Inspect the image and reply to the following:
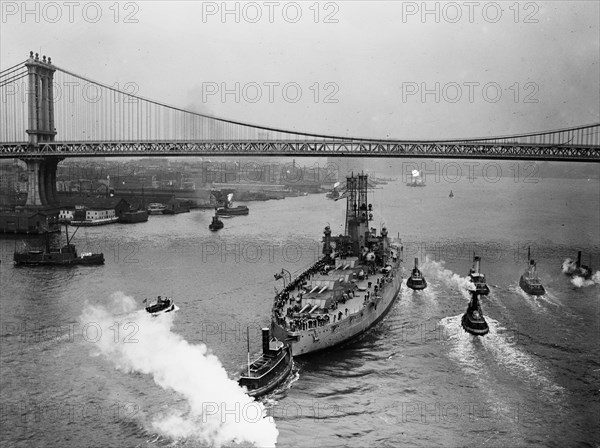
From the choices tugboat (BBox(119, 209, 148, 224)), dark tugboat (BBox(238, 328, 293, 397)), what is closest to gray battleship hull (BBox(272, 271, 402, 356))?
dark tugboat (BBox(238, 328, 293, 397))

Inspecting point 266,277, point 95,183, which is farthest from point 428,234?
point 95,183

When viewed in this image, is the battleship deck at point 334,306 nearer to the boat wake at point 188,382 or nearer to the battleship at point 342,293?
the battleship at point 342,293

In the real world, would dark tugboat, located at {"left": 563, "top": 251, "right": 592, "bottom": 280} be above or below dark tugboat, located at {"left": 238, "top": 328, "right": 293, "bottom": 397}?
above

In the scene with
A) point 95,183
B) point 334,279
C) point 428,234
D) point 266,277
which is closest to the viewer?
point 334,279

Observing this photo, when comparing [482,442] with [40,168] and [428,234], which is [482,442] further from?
[40,168]

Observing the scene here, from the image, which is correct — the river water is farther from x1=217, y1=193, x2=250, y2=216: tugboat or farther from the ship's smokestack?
x1=217, y1=193, x2=250, y2=216: tugboat

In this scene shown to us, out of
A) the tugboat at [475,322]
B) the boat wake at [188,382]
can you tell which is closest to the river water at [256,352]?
the boat wake at [188,382]

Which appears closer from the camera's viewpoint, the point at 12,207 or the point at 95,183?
the point at 12,207

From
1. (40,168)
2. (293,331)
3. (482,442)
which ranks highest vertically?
(40,168)
